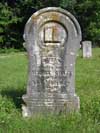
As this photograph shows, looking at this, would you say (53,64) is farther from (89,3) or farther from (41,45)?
(89,3)

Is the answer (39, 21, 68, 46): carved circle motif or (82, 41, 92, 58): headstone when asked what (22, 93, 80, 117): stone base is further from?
(82, 41, 92, 58): headstone

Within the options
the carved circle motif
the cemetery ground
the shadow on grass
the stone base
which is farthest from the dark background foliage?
the stone base

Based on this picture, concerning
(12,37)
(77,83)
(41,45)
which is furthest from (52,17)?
(12,37)

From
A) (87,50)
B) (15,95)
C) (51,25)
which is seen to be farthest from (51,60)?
(87,50)

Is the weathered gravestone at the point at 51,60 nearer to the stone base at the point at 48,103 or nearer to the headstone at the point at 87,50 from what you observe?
the stone base at the point at 48,103

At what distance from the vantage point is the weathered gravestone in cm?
864

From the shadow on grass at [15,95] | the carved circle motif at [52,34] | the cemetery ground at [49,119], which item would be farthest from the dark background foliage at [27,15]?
the carved circle motif at [52,34]

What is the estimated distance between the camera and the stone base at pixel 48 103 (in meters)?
8.63

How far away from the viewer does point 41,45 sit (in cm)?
868

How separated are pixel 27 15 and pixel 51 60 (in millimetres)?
32514

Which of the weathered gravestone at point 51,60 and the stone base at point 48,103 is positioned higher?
the weathered gravestone at point 51,60

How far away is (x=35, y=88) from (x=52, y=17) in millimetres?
1316

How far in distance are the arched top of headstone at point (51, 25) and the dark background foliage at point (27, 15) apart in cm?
3131

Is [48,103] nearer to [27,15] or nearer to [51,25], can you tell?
[51,25]
